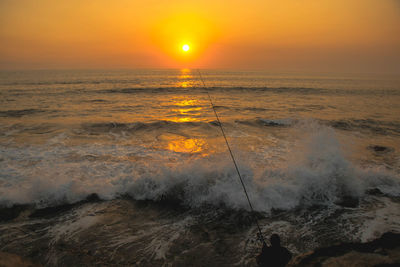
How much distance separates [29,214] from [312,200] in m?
5.29

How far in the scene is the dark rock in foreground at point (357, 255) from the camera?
2.49 meters

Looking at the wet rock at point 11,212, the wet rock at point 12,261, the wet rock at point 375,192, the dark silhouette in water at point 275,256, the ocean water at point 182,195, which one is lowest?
the wet rock at point 11,212

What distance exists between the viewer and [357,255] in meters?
2.62

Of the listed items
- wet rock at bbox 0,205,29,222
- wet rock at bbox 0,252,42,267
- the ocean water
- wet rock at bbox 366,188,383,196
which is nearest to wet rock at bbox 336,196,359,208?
the ocean water

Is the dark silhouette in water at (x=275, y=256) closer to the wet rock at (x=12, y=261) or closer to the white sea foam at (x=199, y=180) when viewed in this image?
the white sea foam at (x=199, y=180)

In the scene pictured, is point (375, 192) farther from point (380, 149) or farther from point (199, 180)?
point (380, 149)

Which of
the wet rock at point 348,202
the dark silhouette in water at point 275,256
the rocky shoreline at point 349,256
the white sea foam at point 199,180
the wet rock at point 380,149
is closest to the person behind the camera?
the dark silhouette in water at point 275,256

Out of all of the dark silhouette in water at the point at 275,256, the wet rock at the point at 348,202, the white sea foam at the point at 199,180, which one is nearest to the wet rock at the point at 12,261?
the white sea foam at the point at 199,180

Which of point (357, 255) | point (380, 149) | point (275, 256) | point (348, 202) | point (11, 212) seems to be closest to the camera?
point (275, 256)

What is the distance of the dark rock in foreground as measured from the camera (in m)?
2.49

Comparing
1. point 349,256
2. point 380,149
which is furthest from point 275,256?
point 380,149

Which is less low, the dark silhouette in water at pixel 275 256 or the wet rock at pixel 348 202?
the dark silhouette in water at pixel 275 256

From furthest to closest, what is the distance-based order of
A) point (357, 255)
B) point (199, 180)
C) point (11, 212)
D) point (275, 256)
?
point (199, 180)
point (11, 212)
point (357, 255)
point (275, 256)

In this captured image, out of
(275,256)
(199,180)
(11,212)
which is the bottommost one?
(11,212)
